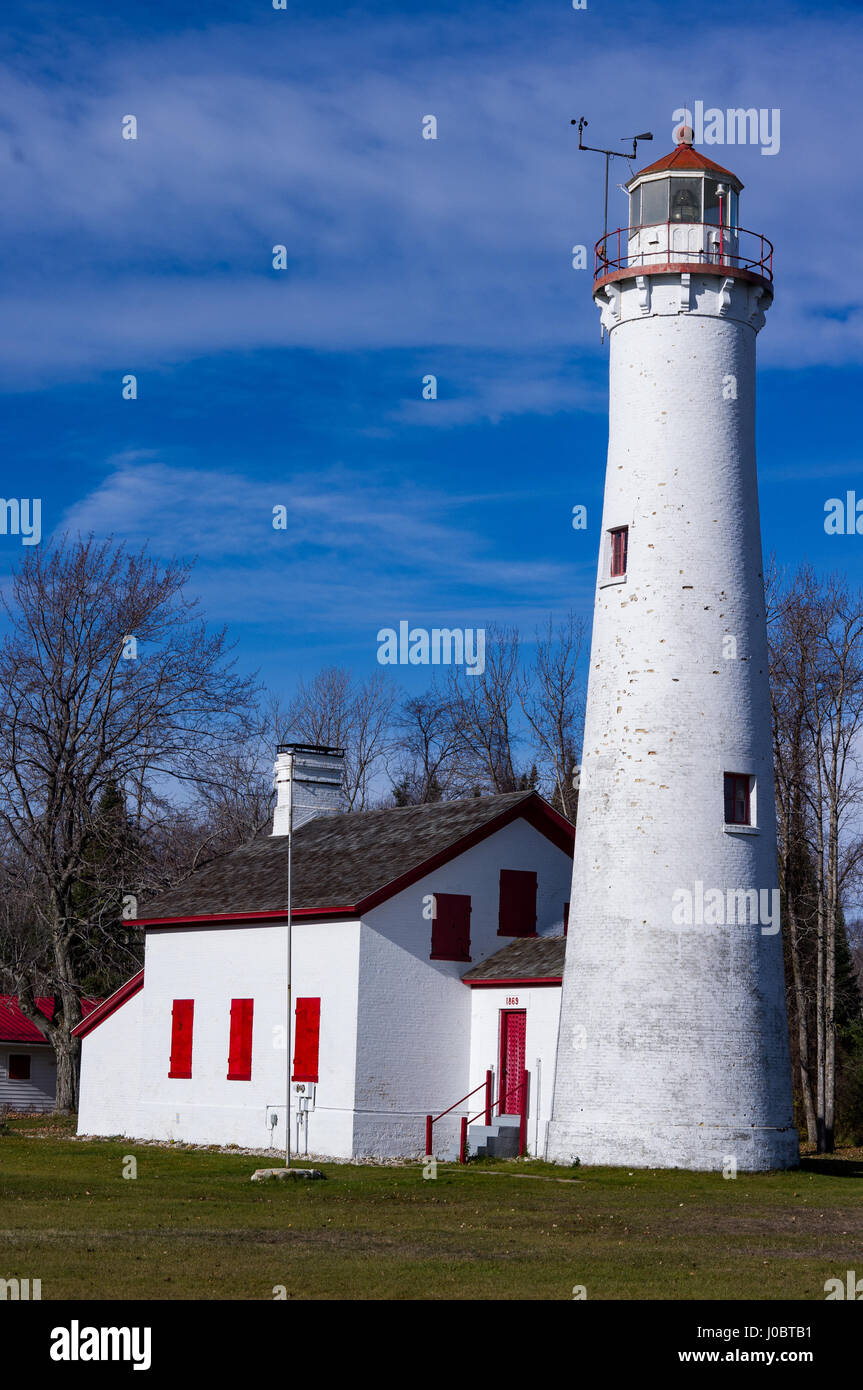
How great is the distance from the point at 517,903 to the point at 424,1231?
12.7 metres

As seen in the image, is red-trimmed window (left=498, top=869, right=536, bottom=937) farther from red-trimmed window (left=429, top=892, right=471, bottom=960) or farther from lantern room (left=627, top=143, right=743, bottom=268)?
lantern room (left=627, top=143, right=743, bottom=268)

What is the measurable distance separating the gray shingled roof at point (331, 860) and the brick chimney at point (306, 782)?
45 centimetres

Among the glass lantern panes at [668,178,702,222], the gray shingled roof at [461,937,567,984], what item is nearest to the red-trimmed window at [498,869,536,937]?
the gray shingled roof at [461,937,567,984]

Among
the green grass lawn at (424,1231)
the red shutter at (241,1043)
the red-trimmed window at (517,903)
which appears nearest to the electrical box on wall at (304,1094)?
the red shutter at (241,1043)

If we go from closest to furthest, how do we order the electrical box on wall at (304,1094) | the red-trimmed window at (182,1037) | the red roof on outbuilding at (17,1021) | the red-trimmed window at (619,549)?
the red-trimmed window at (619,549)
the electrical box on wall at (304,1094)
the red-trimmed window at (182,1037)
the red roof on outbuilding at (17,1021)

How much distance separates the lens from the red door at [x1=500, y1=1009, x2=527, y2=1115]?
25359 millimetres

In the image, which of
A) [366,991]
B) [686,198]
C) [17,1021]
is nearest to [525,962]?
[366,991]

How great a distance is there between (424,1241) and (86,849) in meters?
22.1

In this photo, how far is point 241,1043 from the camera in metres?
27.4

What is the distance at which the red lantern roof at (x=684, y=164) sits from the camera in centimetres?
2367

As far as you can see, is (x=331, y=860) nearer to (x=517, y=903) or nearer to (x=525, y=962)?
(x=517, y=903)

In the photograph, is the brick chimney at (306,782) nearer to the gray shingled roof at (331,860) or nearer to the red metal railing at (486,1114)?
the gray shingled roof at (331,860)
